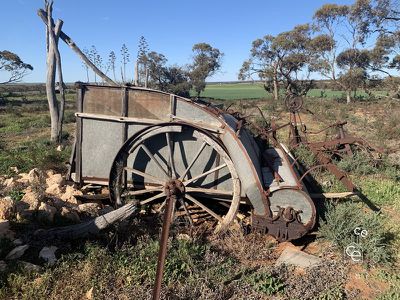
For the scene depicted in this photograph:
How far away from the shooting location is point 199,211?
578cm

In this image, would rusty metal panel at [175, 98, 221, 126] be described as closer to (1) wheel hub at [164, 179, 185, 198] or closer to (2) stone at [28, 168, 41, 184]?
(1) wheel hub at [164, 179, 185, 198]

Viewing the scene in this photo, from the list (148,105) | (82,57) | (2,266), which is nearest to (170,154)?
(148,105)

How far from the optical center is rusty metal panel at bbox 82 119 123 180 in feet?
17.9

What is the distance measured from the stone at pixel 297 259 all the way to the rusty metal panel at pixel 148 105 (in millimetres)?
2546

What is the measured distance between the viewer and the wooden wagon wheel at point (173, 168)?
203 inches

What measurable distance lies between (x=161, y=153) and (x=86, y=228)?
5.41 feet

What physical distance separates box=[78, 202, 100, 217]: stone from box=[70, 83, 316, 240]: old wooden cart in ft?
1.01

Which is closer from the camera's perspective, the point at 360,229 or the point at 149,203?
the point at 360,229

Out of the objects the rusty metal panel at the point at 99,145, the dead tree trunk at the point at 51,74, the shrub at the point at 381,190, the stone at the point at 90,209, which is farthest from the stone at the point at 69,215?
the dead tree trunk at the point at 51,74

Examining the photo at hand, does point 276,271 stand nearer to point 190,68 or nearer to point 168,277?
point 168,277

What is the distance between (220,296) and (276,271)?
0.89 m

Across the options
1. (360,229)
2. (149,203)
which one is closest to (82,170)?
(149,203)

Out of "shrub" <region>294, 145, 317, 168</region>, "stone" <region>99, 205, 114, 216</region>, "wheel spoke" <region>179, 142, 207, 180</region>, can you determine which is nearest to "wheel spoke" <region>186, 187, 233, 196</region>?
"wheel spoke" <region>179, 142, 207, 180</region>

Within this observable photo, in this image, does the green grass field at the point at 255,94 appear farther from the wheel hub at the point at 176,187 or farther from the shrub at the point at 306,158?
the wheel hub at the point at 176,187
